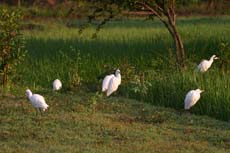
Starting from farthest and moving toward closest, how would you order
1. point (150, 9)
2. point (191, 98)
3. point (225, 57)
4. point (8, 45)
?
point (150, 9), point (225, 57), point (8, 45), point (191, 98)

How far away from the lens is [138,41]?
654 inches

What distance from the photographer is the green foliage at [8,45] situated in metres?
11.0

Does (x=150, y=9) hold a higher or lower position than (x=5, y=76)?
higher

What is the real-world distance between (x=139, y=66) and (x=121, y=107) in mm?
3511

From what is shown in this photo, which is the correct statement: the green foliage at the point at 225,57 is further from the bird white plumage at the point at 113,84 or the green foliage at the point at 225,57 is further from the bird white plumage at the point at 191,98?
the bird white plumage at the point at 191,98

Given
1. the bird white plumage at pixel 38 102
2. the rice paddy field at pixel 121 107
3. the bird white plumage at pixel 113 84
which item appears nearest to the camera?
the rice paddy field at pixel 121 107

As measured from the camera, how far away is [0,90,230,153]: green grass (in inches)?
276

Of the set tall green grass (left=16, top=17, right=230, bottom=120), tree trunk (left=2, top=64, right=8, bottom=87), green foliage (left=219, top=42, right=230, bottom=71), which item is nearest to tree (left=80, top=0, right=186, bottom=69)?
tall green grass (left=16, top=17, right=230, bottom=120)

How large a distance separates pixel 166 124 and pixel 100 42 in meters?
9.28

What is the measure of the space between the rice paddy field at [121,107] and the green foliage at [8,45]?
30 centimetres

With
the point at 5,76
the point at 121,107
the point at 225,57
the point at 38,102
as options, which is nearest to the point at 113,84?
the point at 121,107

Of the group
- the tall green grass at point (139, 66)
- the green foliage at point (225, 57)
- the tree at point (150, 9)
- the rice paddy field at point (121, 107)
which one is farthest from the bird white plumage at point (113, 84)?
the green foliage at point (225, 57)

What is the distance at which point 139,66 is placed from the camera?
12852mm

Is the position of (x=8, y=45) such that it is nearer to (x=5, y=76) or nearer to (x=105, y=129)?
(x=5, y=76)
